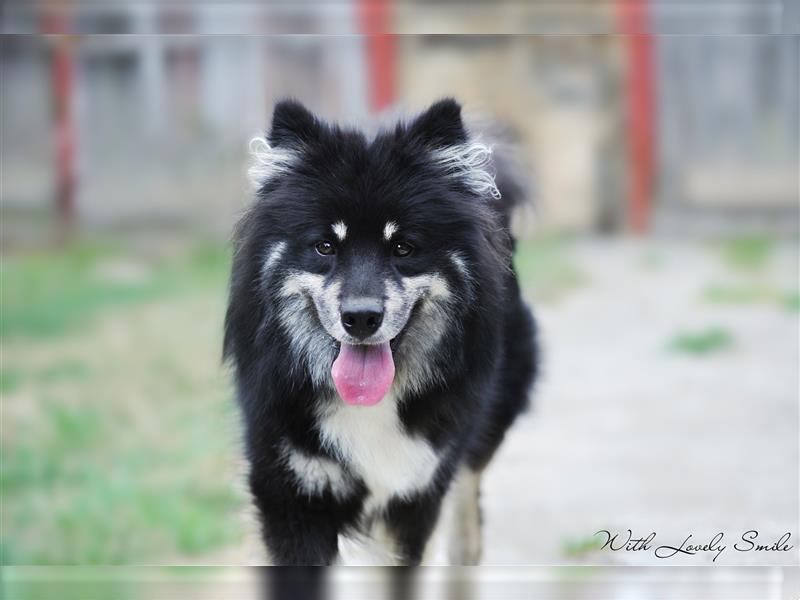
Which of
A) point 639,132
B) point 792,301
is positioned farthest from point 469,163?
point 639,132

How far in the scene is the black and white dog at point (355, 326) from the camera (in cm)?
292

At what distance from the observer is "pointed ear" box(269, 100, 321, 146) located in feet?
9.81

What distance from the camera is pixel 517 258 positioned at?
19.3 ft

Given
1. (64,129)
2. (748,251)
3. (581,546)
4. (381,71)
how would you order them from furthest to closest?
1. (748,251)
2. (64,129)
3. (381,71)
4. (581,546)

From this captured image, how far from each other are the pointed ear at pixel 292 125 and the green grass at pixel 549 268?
5.42 meters

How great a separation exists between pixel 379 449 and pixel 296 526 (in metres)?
0.36

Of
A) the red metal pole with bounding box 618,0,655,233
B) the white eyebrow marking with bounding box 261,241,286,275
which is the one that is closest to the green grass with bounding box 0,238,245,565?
the white eyebrow marking with bounding box 261,241,286,275

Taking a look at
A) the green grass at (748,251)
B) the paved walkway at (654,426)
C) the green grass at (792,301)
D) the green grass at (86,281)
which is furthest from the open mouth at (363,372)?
the green grass at (748,251)

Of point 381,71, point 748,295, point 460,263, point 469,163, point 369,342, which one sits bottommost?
point 748,295

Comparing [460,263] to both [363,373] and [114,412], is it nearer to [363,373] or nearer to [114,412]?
[363,373]

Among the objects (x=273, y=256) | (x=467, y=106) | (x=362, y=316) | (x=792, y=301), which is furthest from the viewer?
(x=792, y=301)

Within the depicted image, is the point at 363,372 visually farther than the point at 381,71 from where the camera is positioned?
No

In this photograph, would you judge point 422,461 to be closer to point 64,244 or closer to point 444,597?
point 444,597

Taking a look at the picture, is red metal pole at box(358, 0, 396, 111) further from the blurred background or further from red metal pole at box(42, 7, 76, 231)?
red metal pole at box(42, 7, 76, 231)
